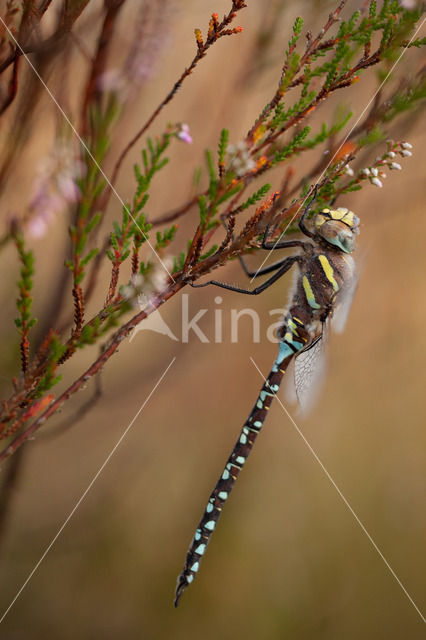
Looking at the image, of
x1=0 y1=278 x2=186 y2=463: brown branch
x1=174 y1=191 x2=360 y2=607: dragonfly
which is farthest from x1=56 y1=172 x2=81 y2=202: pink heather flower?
x1=174 y1=191 x2=360 y2=607: dragonfly

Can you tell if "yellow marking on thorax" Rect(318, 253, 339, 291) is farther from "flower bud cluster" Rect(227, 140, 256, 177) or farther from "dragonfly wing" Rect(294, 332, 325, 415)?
"flower bud cluster" Rect(227, 140, 256, 177)

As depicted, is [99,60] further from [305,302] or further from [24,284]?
[305,302]

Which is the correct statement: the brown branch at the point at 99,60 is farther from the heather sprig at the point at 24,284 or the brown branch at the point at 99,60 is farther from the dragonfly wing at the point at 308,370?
the dragonfly wing at the point at 308,370

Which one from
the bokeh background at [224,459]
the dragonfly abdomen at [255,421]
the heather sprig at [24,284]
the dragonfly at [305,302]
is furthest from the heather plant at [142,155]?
the bokeh background at [224,459]

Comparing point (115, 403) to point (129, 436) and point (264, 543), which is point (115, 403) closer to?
point (129, 436)

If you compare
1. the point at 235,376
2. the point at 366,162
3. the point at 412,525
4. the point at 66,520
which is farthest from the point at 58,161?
the point at 412,525

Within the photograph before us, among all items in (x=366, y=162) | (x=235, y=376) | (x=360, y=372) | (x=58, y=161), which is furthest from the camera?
(x=360, y=372)

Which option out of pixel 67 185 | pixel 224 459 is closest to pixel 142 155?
pixel 67 185
